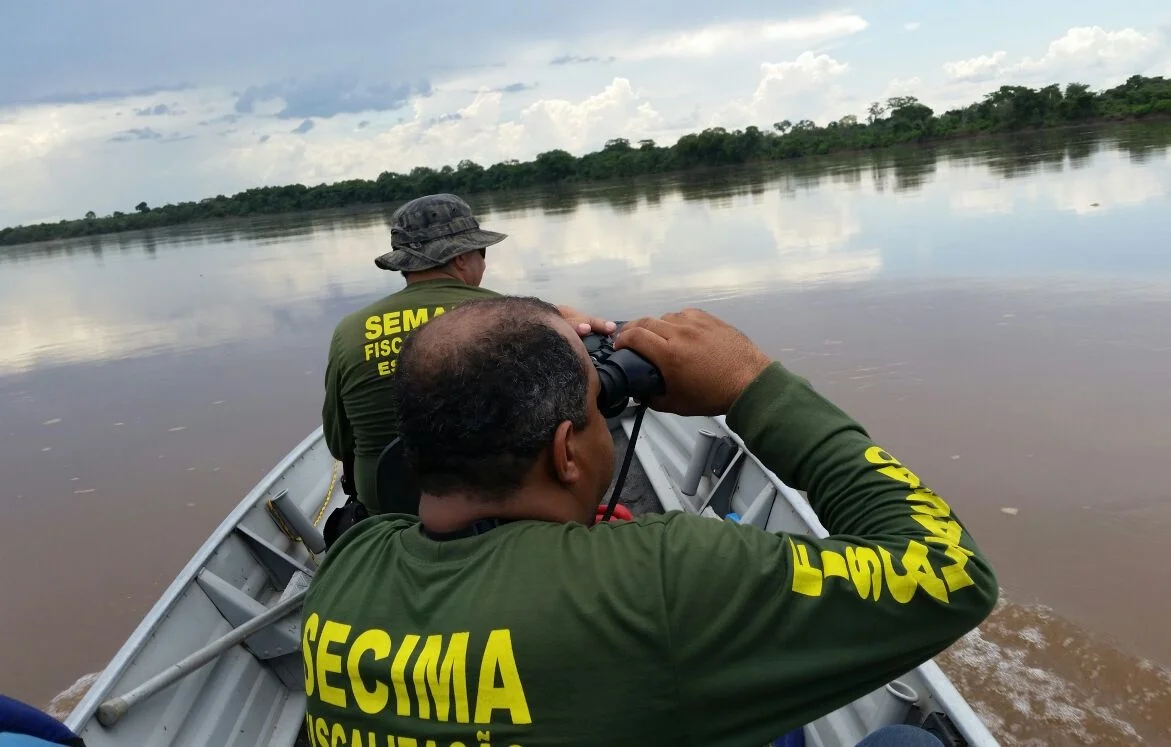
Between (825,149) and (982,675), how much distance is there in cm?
5956

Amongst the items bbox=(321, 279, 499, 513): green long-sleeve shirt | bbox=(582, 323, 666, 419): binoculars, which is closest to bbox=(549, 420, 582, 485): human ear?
bbox=(582, 323, 666, 419): binoculars

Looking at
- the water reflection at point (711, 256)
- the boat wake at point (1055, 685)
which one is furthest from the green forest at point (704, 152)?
the boat wake at point (1055, 685)

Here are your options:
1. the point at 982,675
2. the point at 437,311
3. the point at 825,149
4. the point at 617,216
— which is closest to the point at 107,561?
the point at 437,311

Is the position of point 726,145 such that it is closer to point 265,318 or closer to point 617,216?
point 617,216

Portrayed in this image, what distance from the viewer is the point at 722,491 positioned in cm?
381

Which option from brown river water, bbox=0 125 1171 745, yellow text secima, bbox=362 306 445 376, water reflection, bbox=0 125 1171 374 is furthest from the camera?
water reflection, bbox=0 125 1171 374

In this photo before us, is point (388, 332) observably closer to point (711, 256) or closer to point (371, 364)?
point (371, 364)

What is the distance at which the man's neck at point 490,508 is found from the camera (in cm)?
110

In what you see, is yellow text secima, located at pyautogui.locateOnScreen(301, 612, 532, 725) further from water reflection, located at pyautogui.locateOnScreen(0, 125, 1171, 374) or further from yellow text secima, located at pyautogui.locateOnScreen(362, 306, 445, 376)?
water reflection, located at pyautogui.locateOnScreen(0, 125, 1171, 374)

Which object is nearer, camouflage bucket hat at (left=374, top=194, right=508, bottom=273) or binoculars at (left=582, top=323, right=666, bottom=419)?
binoculars at (left=582, top=323, right=666, bottom=419)

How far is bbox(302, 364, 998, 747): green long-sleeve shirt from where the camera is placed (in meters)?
0.97

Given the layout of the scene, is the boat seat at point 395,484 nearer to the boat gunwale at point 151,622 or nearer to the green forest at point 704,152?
the boat gunwale at point 151,622

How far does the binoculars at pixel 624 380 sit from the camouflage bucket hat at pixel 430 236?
1.77 metres

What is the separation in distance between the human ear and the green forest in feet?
173
